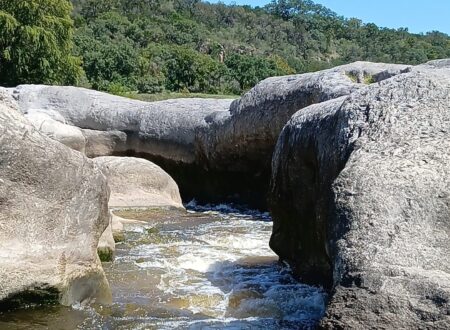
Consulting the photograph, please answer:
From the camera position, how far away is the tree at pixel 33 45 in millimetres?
29219

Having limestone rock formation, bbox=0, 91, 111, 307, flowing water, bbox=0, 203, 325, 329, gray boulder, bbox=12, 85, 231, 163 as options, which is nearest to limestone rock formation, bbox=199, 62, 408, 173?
gray boulder, bbox=12, 85, 231, 163

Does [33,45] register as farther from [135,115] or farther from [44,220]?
[44,220]

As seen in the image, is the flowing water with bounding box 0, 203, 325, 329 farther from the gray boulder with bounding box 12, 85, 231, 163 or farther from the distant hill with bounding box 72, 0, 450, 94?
the distant hill with bounding box 72, 0, 450, 94

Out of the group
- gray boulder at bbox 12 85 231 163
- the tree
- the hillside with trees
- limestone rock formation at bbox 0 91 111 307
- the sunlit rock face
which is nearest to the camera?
limestone rock formation at bbox 0 91 111 307

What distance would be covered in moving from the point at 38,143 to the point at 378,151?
2.66 meters

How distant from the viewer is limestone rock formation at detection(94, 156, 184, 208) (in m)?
11.9

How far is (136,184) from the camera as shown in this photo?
12.3 metres

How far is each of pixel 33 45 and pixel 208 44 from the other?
39201 millimetres

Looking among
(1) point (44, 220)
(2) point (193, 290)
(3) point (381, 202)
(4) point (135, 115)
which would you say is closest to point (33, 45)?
(4) point (135, 115)

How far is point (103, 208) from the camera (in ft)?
20.3

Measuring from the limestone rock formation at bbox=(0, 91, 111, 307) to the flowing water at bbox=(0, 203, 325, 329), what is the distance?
183mm

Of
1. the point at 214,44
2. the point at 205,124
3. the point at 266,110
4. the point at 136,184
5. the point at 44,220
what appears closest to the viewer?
the point at 44,220

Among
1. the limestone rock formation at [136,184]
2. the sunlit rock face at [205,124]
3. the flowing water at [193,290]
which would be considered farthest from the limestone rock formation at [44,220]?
the sunlit rock face at [205,124]

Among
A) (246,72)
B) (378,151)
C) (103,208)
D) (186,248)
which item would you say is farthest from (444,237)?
(246,72)
